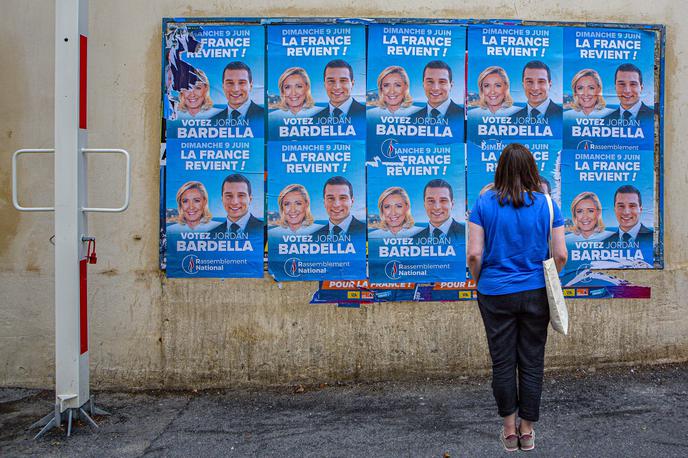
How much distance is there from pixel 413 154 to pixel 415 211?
48cm

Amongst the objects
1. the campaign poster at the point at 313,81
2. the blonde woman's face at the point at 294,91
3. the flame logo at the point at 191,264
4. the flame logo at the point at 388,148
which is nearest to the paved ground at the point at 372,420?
the flame logo at the point at 191,264

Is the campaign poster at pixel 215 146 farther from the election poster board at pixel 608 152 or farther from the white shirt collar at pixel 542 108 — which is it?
the election poster board at pixel 608 152

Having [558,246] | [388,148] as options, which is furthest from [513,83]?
[558,246]

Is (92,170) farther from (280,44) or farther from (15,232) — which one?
(280,44)

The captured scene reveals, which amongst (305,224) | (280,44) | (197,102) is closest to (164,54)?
(197,102)

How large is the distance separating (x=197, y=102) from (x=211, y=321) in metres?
1.86

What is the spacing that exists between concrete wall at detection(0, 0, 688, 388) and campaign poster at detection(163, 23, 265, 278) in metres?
0.16

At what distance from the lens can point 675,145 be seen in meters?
5.65

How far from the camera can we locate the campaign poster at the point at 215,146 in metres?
5.45

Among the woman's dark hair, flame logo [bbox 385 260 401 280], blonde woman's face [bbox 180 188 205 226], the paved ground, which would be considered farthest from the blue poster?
blonde woman's face [bbox 180 188 205 226]

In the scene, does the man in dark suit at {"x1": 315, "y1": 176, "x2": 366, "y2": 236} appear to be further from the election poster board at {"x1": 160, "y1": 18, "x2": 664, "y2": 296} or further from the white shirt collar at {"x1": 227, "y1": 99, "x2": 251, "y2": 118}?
the white shirt collar at {"x1": 227, "y1": 99, "x2": 251, "y2": 118}

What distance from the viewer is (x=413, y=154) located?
5488mm

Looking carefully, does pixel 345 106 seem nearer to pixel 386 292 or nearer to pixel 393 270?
pixel 393 270

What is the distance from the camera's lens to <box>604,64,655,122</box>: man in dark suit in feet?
18.4
